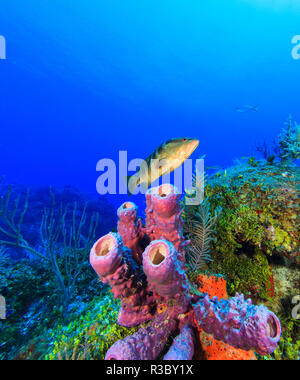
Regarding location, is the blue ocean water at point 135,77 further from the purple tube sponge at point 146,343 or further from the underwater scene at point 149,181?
the purple tube sponge at point 146,343

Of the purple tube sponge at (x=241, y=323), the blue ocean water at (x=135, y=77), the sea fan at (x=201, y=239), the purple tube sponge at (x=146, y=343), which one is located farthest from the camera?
the blue ocean water at (x=135, y=77)

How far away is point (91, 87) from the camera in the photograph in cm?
10981

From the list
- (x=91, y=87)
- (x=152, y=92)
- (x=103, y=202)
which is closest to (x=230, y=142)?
(x=152, y=92)

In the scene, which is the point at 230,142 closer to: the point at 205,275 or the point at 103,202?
the point at 103,202

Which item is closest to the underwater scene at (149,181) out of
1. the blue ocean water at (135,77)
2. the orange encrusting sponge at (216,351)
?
the orange encrusting sponge at (216,351)

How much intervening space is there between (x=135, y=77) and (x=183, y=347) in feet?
425

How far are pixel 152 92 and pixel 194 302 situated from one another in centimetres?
A: 13587

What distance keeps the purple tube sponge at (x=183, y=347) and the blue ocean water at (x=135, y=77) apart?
247ft

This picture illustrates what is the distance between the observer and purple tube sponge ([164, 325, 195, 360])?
140cm

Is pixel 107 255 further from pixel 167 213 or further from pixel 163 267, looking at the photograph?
pixel 167 213

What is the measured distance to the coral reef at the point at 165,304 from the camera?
→ 130 centimetres

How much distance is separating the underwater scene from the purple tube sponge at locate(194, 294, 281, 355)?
0.5 inches

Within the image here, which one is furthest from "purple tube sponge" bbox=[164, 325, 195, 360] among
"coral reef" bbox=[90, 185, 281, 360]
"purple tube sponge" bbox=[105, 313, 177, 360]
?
"purple tube sponge" bbox=[105, 313, 177, 360]

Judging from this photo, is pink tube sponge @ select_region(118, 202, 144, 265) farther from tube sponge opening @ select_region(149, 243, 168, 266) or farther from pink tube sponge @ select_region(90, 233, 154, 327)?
tube sponge opening @ select_region(149, 243, 168, 266)
